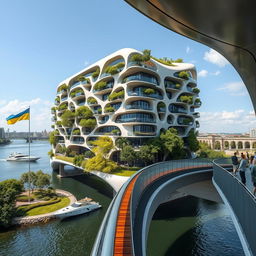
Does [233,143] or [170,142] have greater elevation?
[170,142]

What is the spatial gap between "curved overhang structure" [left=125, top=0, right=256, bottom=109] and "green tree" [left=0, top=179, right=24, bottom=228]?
→ 81.2 feet

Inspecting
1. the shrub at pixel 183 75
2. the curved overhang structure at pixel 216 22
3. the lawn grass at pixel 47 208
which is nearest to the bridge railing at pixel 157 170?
the curved overhang structure at pixel 216 22

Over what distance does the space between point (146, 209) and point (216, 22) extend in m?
8.37

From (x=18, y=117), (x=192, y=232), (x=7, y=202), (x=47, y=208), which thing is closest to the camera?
(x=192, y=232)

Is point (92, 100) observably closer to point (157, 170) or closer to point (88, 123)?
point (88, 123)

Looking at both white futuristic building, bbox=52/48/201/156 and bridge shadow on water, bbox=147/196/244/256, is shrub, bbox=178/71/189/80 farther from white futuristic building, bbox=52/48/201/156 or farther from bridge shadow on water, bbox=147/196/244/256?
bridge shadow on water, bbox=147/196/244/256

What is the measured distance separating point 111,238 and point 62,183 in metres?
41.5

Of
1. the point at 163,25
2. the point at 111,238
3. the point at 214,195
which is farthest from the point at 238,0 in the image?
the point at 214,195

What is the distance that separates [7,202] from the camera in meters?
21.3

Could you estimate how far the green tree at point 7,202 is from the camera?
2013cm

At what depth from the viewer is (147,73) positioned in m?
37.7

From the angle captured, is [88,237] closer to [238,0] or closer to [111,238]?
[111,238]

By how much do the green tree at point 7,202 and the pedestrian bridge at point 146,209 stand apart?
17995mm

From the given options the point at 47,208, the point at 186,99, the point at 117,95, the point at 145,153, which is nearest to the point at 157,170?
the point at 145,153
